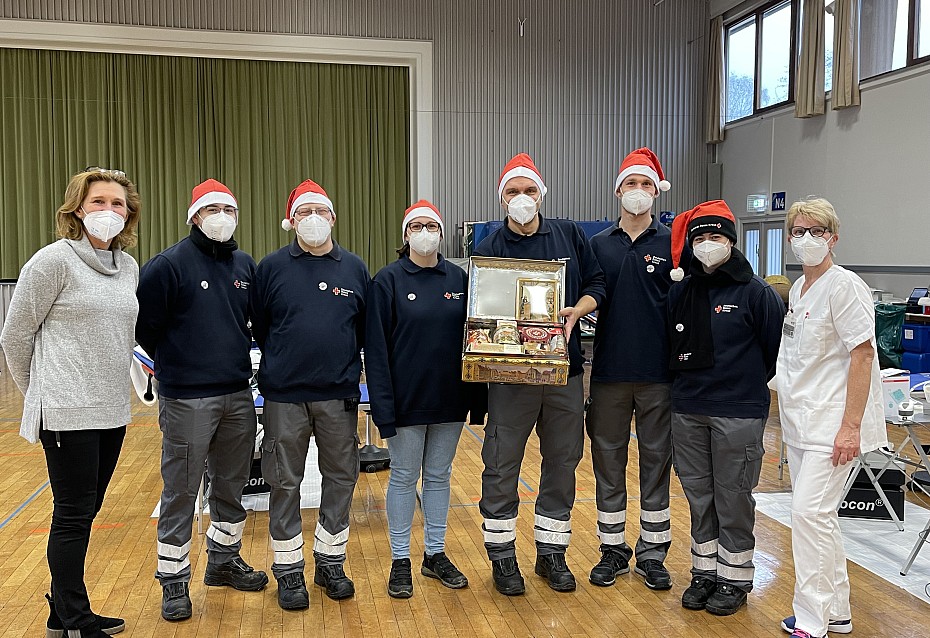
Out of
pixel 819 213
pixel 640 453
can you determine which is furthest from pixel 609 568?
pixel 819 213

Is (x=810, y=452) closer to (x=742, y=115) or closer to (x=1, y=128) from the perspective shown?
(x=742, y=115)

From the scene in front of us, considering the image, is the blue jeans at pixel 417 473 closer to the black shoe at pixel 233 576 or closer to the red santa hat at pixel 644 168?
the black shoe at pixel 233 576

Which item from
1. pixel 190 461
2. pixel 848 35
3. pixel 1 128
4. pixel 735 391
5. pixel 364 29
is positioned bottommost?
pixel 190 461

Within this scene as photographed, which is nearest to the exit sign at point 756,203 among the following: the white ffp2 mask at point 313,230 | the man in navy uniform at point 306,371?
the man in navy uniform at point 306,371

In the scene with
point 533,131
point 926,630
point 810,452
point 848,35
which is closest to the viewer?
point 810,452

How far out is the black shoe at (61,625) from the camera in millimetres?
2607

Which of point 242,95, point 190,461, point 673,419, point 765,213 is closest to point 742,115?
point 765,213

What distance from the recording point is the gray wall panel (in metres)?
10.9

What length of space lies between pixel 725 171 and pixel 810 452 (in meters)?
9.82

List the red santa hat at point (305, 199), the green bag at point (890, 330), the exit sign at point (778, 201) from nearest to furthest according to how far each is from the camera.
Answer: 1. the red santa hat at point (305, 199)
2. the green bag at point (890, 330)
3. the exit sign at point (778, 201)

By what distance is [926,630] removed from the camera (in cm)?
275

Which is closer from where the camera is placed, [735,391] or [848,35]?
[735,391]

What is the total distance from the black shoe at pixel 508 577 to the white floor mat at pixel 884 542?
4.88 ft

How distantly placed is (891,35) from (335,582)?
8610 millimetres
